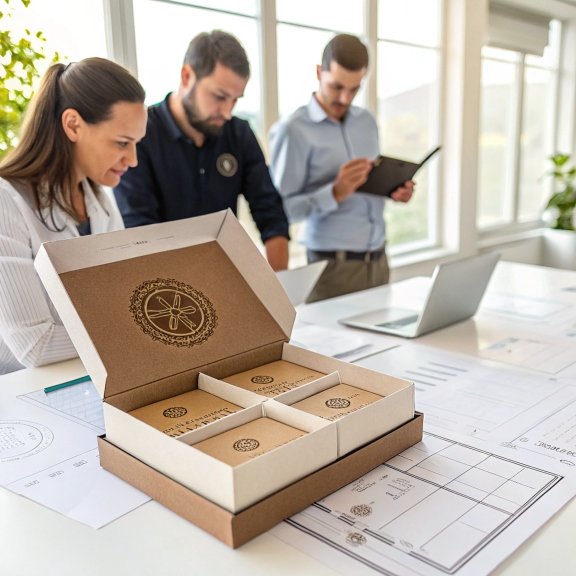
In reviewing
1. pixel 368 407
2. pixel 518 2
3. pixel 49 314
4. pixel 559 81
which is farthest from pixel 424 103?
pixel 368 407

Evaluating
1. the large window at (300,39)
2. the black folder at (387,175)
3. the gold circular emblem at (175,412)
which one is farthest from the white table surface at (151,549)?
the large window at (300,39)

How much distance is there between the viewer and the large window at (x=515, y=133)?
17.3 ft

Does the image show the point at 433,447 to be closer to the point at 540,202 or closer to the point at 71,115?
the point at 71,115

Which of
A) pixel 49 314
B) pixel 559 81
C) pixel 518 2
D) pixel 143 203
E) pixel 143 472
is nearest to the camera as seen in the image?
pixel 143 472

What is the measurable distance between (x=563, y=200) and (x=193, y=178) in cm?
421

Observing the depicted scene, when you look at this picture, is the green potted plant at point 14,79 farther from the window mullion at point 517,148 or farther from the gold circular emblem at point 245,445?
the window mullion at point 517,148

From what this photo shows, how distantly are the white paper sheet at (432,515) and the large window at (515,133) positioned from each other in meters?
4.49

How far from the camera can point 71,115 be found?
159 cm

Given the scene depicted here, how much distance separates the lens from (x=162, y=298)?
1.04 metres

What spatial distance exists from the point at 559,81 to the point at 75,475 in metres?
6.11

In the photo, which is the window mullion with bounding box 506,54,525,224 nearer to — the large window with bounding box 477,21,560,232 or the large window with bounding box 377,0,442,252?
the large window with bounding box 477,21,560,232

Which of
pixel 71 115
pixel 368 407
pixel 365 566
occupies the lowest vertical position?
pixel 365 566

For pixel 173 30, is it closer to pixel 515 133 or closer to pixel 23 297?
pixel 23 297

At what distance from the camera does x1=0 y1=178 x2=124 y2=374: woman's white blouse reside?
1.37m
